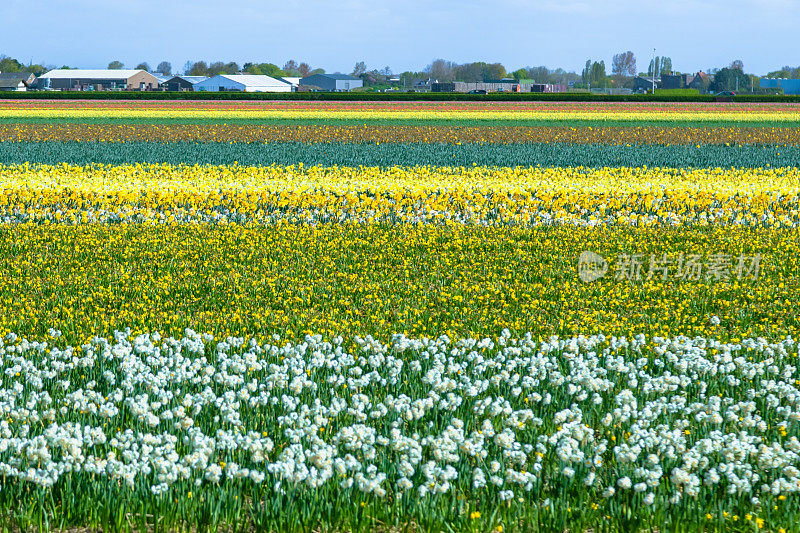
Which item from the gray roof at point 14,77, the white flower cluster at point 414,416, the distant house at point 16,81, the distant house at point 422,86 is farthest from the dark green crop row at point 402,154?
the gray roof at point 14,77

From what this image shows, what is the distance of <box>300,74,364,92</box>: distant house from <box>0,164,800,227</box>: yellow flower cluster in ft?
468

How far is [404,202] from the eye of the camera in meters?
16.6

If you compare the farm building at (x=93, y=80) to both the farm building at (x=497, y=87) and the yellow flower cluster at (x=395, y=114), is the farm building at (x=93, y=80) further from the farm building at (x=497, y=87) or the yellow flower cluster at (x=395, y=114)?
the yellow flower cluster at (x=395, y=114)

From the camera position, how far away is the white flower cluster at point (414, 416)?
4816mm

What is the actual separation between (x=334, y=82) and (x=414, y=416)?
536ft

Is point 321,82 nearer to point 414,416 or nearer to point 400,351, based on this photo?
point 400,351

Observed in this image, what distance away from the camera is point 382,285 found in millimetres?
10594

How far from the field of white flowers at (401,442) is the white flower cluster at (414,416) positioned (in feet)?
0.06

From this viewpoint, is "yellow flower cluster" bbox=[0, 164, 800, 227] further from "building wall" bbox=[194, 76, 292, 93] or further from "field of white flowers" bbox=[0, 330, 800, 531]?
"building wall" bbox=[194, 76, 292, 93]

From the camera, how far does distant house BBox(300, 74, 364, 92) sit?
159750 millimetres

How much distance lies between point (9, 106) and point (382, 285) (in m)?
59.0

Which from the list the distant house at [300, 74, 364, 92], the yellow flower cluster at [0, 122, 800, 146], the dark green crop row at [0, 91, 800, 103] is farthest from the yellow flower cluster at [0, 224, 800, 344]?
the distant house at [300, 74, 364, 92]

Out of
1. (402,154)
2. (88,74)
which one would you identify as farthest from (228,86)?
(402,154)

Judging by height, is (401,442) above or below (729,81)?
below
